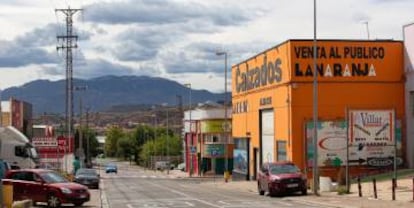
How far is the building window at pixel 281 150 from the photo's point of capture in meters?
56.4

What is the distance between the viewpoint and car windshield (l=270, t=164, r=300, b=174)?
4088 centimetres

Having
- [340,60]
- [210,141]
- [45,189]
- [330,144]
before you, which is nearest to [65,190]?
[45,189]

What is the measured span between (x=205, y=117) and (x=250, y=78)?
36.8m

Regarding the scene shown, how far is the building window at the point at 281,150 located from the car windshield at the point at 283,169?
14.7 metres

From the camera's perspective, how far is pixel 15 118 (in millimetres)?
85750

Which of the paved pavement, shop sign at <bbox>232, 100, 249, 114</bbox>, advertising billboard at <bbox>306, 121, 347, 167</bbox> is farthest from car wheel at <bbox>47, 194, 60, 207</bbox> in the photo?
shop sign at <bbox>232, 100, 249, 114</bbox>

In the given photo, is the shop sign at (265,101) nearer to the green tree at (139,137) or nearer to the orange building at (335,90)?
the orange building at (335,90)

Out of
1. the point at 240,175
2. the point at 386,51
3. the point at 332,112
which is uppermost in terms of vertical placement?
the point at 386,51

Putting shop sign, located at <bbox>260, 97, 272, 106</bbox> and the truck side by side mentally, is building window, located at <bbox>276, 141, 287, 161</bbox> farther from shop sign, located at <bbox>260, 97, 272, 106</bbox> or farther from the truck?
the truck

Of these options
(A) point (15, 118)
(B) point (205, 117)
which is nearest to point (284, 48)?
(A) point (15, 118)

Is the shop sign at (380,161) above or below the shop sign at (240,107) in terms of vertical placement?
below

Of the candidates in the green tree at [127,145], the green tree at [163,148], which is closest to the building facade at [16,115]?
the green tree at [163,148]

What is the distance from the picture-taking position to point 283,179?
39.6 m

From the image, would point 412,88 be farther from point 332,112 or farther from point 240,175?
point 240,175
